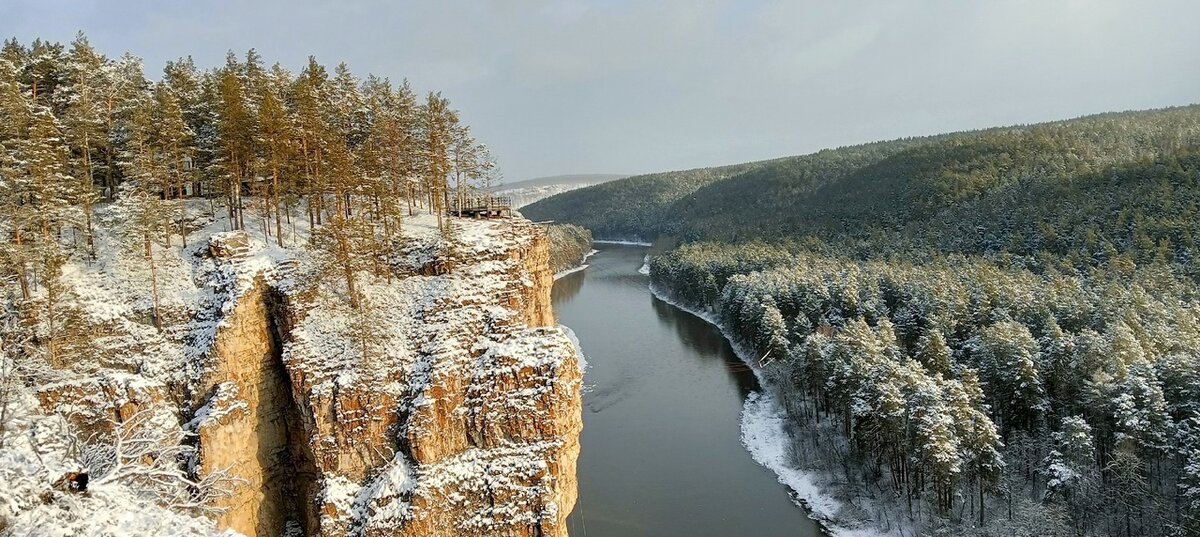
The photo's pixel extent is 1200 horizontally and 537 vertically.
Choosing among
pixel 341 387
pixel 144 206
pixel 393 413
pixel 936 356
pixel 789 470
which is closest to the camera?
pixel 341 387

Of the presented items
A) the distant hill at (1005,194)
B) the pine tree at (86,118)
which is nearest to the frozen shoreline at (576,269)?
the distant hill at (1005,194)

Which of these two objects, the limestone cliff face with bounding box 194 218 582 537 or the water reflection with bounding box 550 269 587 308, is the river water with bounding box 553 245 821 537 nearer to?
the limestone cliff face with bounding box 194 218 582 537

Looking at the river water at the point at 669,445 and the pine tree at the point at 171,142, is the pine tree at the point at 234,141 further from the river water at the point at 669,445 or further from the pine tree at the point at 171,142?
the river water at the point at 669,445

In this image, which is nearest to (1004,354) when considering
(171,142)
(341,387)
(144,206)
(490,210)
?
(490,210)

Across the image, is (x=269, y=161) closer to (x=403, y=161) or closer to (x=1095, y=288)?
(x=403, y=161)

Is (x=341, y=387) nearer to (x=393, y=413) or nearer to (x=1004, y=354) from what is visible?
(x=393, y=413)

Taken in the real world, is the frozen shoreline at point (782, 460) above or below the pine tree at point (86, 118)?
below

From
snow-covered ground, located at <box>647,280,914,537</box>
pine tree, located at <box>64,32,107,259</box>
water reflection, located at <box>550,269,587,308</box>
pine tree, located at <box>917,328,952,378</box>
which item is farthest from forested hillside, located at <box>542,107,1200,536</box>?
pine tree, located at <box>64,32,107,259</box>
